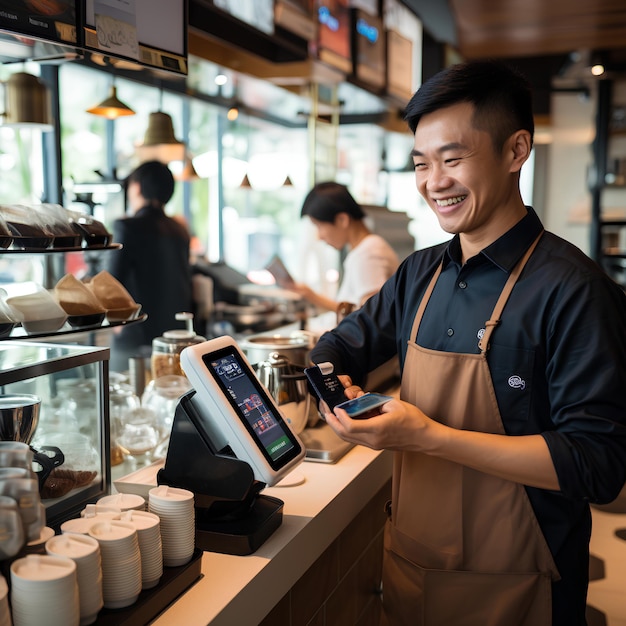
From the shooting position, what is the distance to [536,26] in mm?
6312

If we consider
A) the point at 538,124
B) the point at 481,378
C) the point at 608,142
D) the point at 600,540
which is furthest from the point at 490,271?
the point at 538,124

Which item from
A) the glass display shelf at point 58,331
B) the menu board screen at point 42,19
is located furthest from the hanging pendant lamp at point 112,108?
the glass display shelf at point 58,331

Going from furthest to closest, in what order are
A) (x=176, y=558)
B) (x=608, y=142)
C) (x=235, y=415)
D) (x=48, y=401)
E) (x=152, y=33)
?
(x=608, y=142), (x=152, y=33), (x=48, y=401), (x=235, y=415), (x=176, y=558)

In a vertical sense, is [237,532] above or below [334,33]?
below

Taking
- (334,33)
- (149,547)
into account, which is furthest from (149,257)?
(149,547)

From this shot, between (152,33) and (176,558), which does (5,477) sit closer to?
(176,558)

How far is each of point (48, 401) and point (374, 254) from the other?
240 cm

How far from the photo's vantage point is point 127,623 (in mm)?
1127

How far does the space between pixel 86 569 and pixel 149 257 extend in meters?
3.19

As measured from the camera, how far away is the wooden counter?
1299mm

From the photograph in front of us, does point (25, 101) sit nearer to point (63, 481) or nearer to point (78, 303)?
point (78, 303)

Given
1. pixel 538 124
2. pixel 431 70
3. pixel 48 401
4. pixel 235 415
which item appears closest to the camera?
pixel 235 415

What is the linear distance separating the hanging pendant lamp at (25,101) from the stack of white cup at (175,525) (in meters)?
1.24

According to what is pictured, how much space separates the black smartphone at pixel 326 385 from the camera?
1501mm
